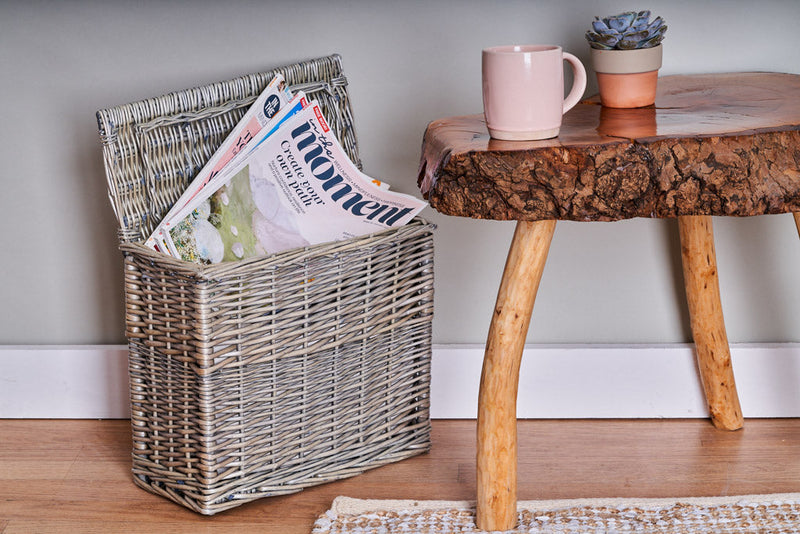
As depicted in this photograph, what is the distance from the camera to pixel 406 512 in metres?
1.12

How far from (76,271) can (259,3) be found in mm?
504

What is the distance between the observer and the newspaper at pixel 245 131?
1.14 m

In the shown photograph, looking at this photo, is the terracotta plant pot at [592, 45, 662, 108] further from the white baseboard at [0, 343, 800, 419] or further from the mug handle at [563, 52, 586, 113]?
the white baseboard at [0, 343, 800, 419]

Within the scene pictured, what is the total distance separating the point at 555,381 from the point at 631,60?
54 cm

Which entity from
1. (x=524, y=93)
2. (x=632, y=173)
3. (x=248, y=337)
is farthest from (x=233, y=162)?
(x=632, y=173)

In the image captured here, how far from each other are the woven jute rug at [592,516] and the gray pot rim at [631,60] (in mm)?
536

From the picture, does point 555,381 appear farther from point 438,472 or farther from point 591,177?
point 591,177

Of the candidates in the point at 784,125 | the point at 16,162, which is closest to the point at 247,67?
the point at 16,162

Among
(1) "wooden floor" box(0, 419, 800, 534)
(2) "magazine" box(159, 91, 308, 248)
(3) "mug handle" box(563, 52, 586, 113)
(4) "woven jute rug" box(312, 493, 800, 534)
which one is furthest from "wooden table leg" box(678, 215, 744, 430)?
(2) "magazine" box(159, 91, 308, 248)

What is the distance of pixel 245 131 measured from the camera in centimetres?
119

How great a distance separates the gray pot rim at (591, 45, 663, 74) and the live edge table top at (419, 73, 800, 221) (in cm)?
17

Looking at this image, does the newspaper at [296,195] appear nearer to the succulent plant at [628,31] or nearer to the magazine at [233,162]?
the magazine at [233,162]

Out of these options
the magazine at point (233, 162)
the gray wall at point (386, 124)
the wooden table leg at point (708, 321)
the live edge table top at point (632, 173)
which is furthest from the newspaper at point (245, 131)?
the wooden table leg at point (708, 321)

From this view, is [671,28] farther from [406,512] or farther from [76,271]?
[76,271]
